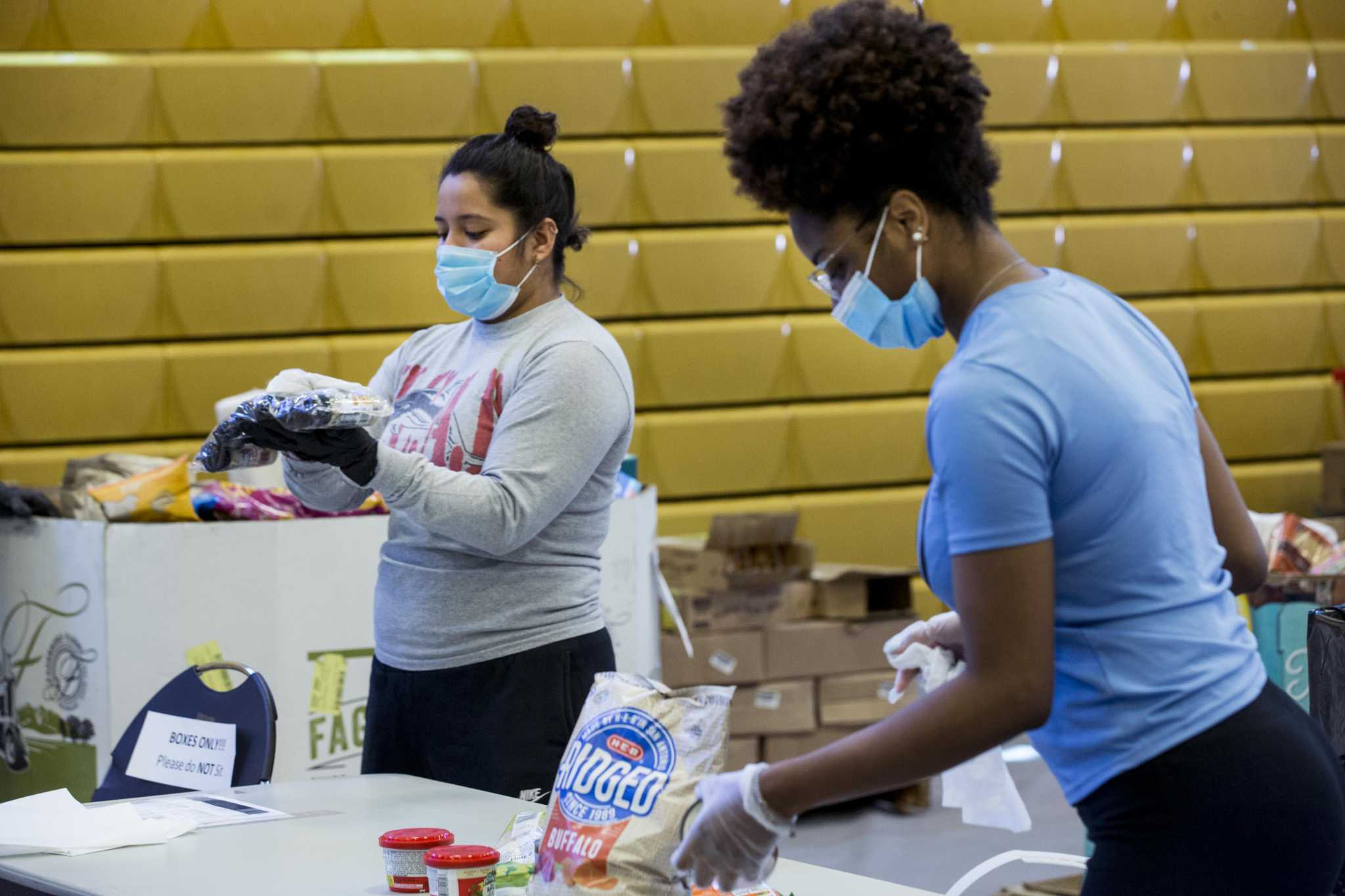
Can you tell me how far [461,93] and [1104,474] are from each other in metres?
3.82

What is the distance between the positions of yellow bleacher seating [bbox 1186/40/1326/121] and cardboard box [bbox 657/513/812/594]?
238cm

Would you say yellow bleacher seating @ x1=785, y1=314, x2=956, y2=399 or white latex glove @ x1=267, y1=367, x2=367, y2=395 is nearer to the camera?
white latex glove @ x1=267, y1=367, x2=367, y2=395

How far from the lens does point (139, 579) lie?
9.32 feet

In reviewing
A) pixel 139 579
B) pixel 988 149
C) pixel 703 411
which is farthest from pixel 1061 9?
pixel 988 149

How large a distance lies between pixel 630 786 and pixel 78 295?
3.59m

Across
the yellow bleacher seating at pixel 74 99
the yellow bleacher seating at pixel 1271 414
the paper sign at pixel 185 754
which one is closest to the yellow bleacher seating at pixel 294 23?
the yellow bleacher seating at pixel 74 99

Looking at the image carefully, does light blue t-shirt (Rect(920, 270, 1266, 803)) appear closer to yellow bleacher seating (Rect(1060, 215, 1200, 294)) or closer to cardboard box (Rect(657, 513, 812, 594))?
cardboard box (Rect(657, 513, 812, 594))

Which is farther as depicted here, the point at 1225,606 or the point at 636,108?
the point at 636,108

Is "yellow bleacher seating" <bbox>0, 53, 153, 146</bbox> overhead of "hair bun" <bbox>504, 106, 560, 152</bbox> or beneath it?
overhead

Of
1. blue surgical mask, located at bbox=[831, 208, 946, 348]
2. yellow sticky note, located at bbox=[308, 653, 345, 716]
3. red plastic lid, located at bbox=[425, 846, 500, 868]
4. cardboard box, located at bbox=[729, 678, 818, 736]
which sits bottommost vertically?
cardboard box, located at bbox=[729, 678, 818, 736]

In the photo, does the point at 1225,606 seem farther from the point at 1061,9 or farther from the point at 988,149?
the point at 1061,9

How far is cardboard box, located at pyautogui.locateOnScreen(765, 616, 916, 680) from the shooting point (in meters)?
4.11

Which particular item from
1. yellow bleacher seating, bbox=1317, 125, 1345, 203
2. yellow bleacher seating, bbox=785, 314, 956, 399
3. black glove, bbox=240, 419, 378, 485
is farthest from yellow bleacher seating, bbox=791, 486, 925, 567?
black glove, bbox=240, 419, 378, 485

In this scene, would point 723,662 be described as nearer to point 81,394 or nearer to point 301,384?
point 81,394
